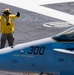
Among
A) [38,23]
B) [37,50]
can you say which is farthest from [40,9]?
[37,50]

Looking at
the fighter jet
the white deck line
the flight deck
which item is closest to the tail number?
the fighter jet

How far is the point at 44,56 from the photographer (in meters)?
9.37

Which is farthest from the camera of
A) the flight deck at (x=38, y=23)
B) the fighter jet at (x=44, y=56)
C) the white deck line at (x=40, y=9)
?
the white deck line at (x=40, y=9)

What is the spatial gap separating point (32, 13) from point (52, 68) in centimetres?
1352

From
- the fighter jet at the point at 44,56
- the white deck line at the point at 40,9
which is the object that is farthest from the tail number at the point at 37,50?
the white deck line at the point at 40,9

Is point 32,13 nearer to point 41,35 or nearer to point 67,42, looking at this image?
point 41,35

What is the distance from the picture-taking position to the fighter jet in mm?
9305

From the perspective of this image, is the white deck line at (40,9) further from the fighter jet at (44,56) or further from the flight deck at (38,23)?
the fighter jet at (44,56)

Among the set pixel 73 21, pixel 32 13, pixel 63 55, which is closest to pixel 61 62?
pixel 63 55

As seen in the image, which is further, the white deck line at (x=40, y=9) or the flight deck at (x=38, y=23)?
the white deck line at (x=40, y=9)

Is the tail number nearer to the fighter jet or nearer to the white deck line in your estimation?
the fighter jet

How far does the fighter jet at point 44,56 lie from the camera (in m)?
9.30

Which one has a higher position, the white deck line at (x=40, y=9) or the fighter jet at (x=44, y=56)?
the fighter jet at (x=44, y=56)

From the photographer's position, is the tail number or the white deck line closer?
the tail number
